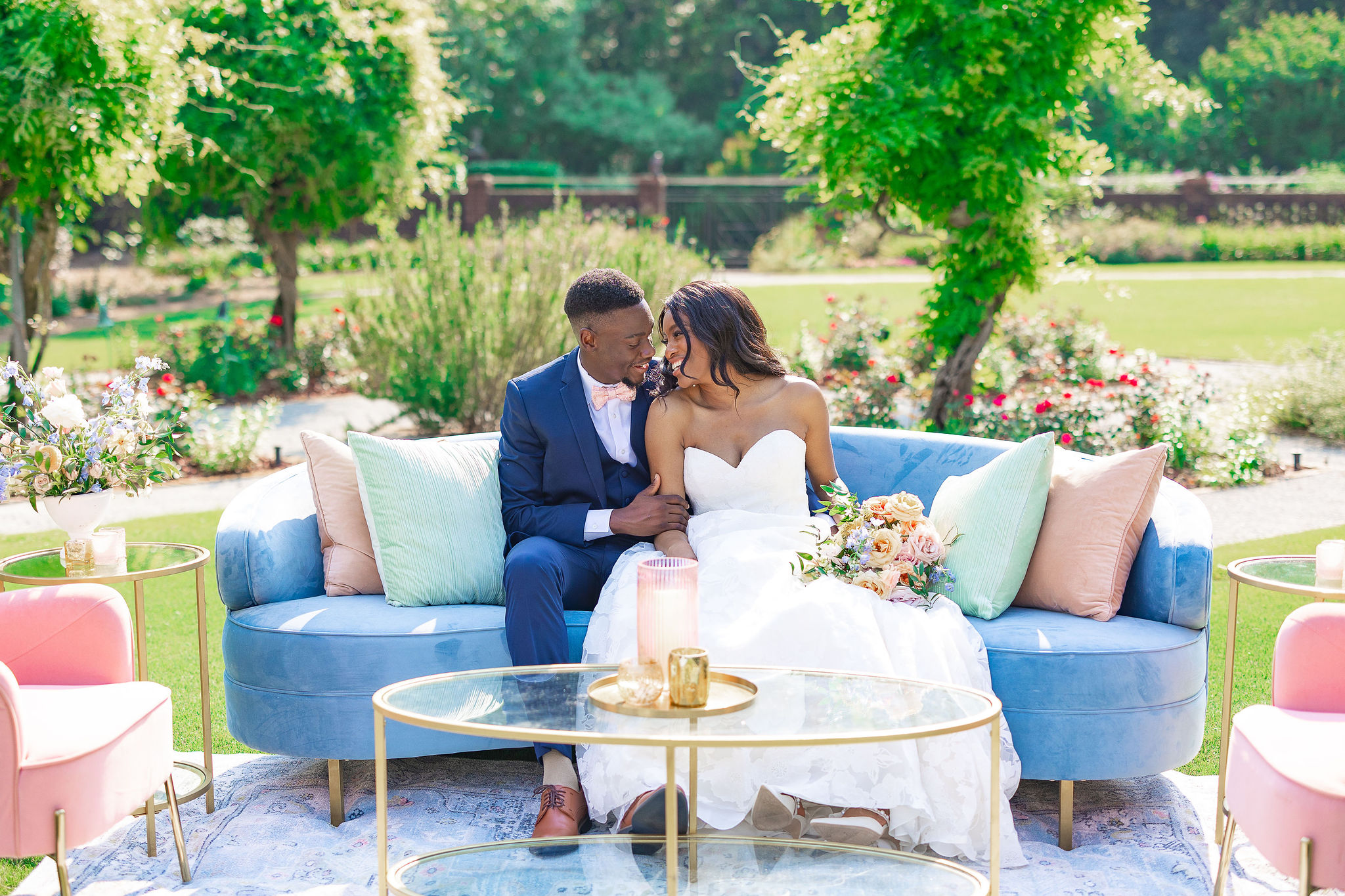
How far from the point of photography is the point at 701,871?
2.57m

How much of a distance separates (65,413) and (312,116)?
287 inches

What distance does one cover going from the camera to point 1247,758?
2.47 metres

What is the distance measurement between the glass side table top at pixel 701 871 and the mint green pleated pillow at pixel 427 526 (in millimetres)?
967

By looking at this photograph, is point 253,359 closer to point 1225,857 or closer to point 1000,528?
point 1000,528

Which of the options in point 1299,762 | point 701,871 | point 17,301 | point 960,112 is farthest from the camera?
point 17,301

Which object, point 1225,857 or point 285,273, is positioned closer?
point 1225,857

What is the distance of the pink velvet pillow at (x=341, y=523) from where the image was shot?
3543 millimetres

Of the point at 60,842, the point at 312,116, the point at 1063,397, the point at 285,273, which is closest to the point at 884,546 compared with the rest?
the point at 60,842

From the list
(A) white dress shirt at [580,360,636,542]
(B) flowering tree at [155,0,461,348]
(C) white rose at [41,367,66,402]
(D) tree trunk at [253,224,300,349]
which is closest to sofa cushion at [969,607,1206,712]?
(A) white dress shirt at [580,360,636,542]

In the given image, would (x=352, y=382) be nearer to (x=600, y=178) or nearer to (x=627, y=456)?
(x=627, y=456)

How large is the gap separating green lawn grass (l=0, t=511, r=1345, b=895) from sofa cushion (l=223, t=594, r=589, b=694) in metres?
0.71

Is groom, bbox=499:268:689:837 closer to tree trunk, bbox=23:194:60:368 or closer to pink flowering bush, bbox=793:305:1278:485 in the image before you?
pink flowering bush, bbox=793:305:1278:485

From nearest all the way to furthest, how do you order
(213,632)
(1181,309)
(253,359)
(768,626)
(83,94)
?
(768,626)
(213,632)
(83,94)
(253,359)
(1181,309)

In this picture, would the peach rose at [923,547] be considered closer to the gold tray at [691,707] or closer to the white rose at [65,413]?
the gold tray at [691,707]
